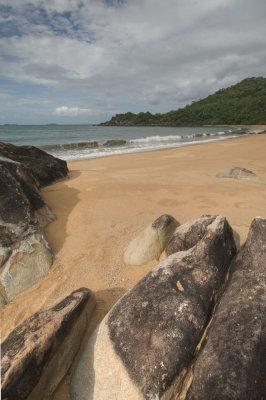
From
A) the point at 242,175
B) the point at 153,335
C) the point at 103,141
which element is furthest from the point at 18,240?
the point at 103,141

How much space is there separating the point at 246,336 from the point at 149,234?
5.13 ft

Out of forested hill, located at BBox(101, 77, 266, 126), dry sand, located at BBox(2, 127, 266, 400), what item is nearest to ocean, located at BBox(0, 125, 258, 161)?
dry sand, located at BBox(2, 127, 266, 400)

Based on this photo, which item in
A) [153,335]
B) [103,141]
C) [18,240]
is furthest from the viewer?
[103,141]

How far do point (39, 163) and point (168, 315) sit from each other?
5459 millimetres

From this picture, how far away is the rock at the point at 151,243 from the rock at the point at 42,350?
0.98 metres

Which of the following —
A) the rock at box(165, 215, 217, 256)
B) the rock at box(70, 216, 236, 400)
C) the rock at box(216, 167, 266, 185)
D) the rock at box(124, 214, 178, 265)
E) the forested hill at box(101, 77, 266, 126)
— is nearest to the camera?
the rock at box(70, 216, 236, 400)

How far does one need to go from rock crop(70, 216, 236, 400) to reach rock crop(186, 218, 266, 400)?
11 cm

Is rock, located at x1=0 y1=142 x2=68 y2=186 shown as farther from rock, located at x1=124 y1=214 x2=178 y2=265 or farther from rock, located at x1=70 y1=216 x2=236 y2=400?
rock, located at x1=70 y1=216 x2=236 y2=400

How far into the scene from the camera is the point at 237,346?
58.1 inches

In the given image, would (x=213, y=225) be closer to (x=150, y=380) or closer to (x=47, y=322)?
(x=150, y=380)

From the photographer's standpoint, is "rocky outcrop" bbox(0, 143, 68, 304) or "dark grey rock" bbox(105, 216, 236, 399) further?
"rocky outcrop" bbox(0, 143, 68, 304)

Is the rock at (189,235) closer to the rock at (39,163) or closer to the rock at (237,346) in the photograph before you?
the rock at (237,346)

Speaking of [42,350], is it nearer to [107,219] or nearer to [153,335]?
[153,335]

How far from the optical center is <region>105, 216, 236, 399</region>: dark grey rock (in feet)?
4.82
